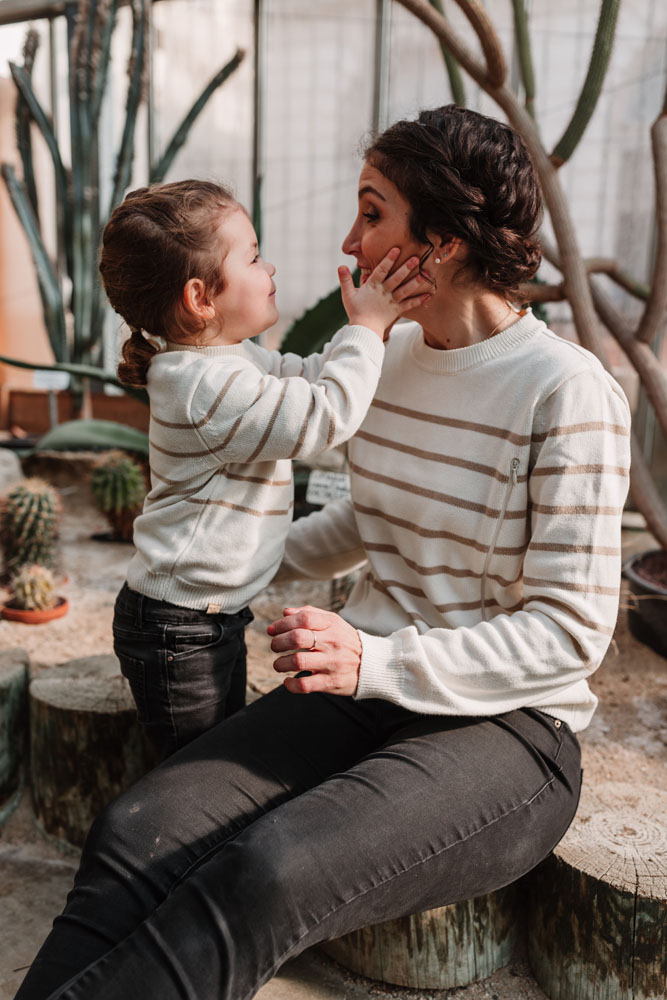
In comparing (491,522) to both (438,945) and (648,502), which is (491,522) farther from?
(648,502)

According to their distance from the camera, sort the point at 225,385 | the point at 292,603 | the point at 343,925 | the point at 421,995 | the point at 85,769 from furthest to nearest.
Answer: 1. the point at 292,603
2. the point at 85,769
3. the point at 421,995
4. the point at 225,385
5. the point at 343,925

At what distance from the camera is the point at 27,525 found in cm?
306

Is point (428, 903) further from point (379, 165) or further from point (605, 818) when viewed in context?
point (379, 165)

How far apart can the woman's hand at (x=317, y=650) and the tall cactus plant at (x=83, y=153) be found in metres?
3.59

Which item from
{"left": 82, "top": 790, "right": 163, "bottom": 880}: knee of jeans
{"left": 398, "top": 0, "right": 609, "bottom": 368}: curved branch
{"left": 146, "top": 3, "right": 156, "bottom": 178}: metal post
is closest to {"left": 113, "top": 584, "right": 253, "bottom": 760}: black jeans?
{"left": 82, "top": 790, "right": 163, "bottom": 880}: knee of jeans

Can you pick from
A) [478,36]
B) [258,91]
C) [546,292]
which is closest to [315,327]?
[546,292]

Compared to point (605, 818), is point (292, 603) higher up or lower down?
lower down

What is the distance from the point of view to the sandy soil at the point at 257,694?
1453 millimetres

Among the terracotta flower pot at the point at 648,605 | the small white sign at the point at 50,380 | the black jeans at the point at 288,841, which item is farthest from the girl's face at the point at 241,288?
the small white sign at the point at 50,380

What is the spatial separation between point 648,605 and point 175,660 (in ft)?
5.32

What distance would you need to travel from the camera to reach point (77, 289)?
4.69 meters

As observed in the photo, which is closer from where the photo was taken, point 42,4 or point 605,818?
point 605,818

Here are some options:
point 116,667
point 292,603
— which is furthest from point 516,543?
point 292,603

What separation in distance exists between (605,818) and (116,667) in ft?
3.48
